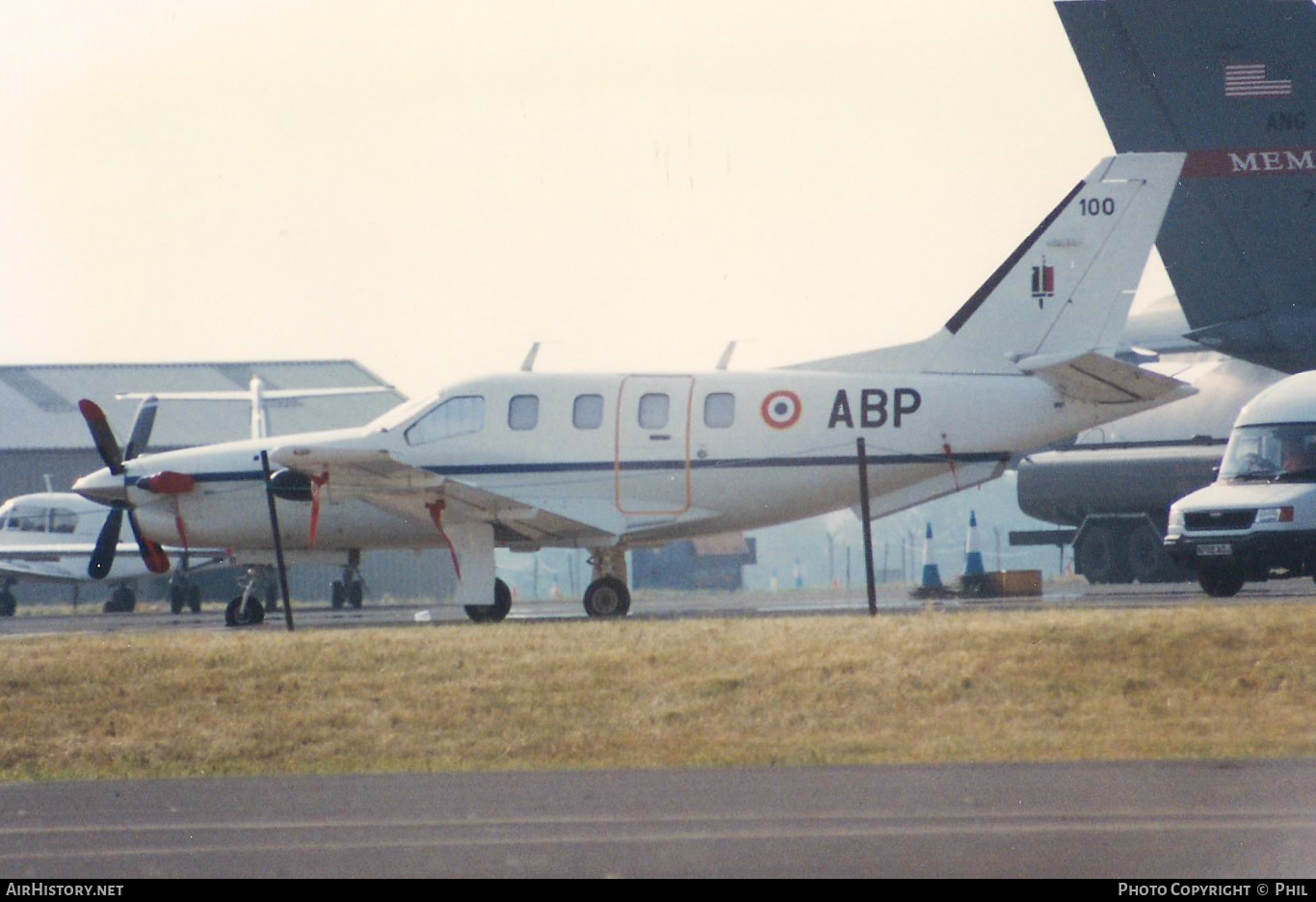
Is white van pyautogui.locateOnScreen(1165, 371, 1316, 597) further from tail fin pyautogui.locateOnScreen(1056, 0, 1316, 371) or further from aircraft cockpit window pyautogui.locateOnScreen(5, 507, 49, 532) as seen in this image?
aircraft cockpit window pyautogui.locateOnScreen(5, 507, 49, 532)

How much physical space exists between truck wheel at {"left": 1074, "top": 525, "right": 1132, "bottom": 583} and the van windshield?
11686mm

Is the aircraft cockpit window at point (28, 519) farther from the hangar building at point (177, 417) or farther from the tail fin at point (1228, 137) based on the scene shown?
the tail fin at point (1228, 137)

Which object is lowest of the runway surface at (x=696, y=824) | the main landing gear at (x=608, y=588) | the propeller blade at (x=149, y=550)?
the runway surface at (x=696, y=824)

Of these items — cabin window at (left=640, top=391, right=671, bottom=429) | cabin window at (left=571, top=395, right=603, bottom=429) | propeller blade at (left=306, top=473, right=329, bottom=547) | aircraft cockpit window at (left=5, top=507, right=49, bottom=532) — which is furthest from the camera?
aircraft cockpit window at (left=5, top=507, right=49, bottom=532)

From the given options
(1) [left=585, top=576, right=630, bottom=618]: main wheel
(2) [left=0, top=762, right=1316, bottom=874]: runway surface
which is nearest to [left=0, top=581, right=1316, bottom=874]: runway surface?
(2) [left=0, top=762, right=1316, bottom=874]: runway surface

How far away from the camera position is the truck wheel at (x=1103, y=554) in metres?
35.1

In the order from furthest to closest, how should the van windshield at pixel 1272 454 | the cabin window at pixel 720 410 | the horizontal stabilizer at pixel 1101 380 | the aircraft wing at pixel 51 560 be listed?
the aircraft wing at pixel 51 560 < the van windshield at pixel 1272 454 < the cabin window at pixel 720 410 < the horizontal stabilizer at pixel 1101 380

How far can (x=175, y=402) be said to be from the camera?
60.4 m

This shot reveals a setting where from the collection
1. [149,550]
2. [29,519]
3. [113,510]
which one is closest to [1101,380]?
[149,550]

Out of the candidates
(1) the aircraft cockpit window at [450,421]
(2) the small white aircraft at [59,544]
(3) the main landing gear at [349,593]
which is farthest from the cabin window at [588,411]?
(2) the small white aircraft at [59,544]

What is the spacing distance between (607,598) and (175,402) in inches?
1611

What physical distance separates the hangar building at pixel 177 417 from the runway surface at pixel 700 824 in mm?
43940

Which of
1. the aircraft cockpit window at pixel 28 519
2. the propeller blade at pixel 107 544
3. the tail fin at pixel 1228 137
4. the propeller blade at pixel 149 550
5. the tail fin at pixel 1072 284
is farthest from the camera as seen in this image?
the aircraft cockpit window at pixel 28 519

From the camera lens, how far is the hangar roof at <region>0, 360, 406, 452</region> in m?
58.6
